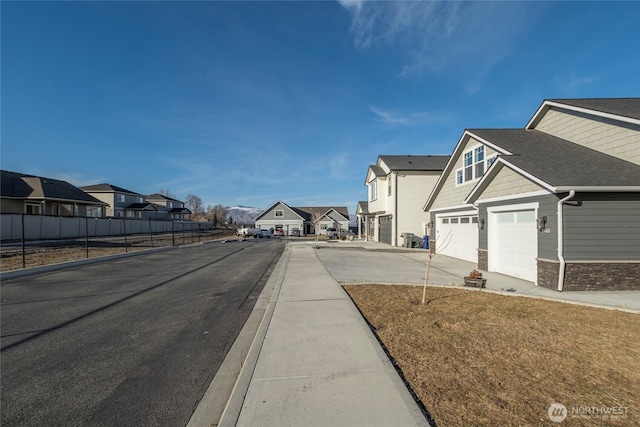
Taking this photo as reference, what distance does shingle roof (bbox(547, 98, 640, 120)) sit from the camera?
348 inches

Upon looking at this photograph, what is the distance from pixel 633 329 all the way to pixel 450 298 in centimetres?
296

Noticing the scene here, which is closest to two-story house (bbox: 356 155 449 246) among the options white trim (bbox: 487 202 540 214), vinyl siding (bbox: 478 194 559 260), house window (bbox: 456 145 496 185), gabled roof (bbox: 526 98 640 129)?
house window (bbox: 456 145 496 185)

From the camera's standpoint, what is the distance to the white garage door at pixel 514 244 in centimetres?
899

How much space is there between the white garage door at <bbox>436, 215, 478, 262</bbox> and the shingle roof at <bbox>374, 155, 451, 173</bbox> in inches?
246

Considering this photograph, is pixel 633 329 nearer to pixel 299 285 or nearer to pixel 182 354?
pixel 299 285

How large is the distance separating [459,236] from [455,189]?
251 centimetres

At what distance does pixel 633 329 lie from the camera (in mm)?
4906

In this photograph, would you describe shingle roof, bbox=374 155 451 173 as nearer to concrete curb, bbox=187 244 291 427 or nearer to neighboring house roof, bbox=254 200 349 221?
concrete curb, bbox=187 244 291 427

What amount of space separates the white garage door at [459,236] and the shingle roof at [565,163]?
3775 mm

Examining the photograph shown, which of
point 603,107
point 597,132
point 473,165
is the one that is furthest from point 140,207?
point 603,107

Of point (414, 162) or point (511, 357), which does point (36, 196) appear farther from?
point (511, 357)

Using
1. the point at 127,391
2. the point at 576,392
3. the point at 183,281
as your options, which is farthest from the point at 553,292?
the point at 183,281

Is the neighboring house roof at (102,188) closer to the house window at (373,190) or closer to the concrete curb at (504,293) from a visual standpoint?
the house window at (373,190)

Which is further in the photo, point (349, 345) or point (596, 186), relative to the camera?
point (596, 186)
